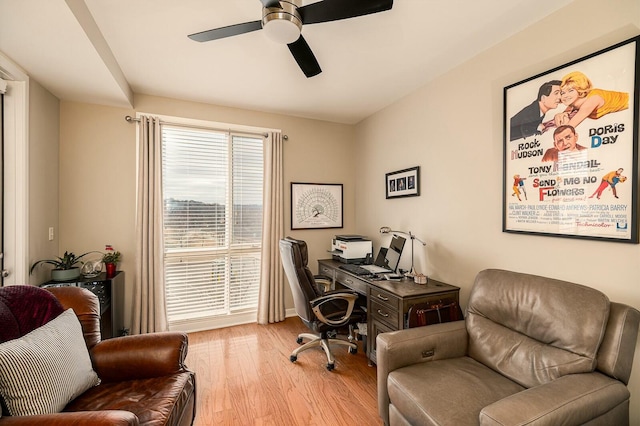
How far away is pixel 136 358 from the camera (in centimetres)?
155

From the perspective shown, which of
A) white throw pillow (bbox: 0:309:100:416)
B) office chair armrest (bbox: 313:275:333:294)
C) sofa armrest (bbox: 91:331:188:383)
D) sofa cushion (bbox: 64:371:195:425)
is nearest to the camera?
white throw pillow (bbox: 0:309:100:416)

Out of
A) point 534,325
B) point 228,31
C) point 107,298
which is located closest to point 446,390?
point 534,325

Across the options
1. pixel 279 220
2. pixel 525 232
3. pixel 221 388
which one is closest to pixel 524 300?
pixel 525 232

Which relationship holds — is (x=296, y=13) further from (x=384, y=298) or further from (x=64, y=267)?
(x=64, y=267)

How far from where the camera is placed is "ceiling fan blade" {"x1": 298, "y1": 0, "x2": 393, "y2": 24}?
1429 mm

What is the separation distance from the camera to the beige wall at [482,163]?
1.55 m

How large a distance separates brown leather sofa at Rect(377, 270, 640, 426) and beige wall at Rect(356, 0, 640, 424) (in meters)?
0.29

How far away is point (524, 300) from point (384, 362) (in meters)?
0.89

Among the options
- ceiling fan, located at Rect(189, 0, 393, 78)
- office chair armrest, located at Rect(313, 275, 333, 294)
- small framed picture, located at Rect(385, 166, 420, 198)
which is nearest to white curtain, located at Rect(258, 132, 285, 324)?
office chair armrest, located at Rect(313, 275, 333, 294)

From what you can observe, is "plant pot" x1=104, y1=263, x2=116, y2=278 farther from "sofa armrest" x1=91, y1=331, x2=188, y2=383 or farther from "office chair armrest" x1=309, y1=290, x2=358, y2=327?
"office chair armrest" x1=309, y1=290, x2=358, y2=327

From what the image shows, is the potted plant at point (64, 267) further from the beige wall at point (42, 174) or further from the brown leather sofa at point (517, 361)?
the brown leather sofa at point (517, 361)

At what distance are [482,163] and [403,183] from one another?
3.06ft

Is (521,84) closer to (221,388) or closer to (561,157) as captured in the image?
(561,157)

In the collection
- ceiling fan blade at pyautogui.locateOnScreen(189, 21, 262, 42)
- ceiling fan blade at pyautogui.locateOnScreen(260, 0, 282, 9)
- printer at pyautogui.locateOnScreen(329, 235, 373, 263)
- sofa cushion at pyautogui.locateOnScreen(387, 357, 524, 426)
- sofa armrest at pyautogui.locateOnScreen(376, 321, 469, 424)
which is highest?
ceiling fan blade at pyautogui.locateOnScreen(260, 0, 282, 9)
